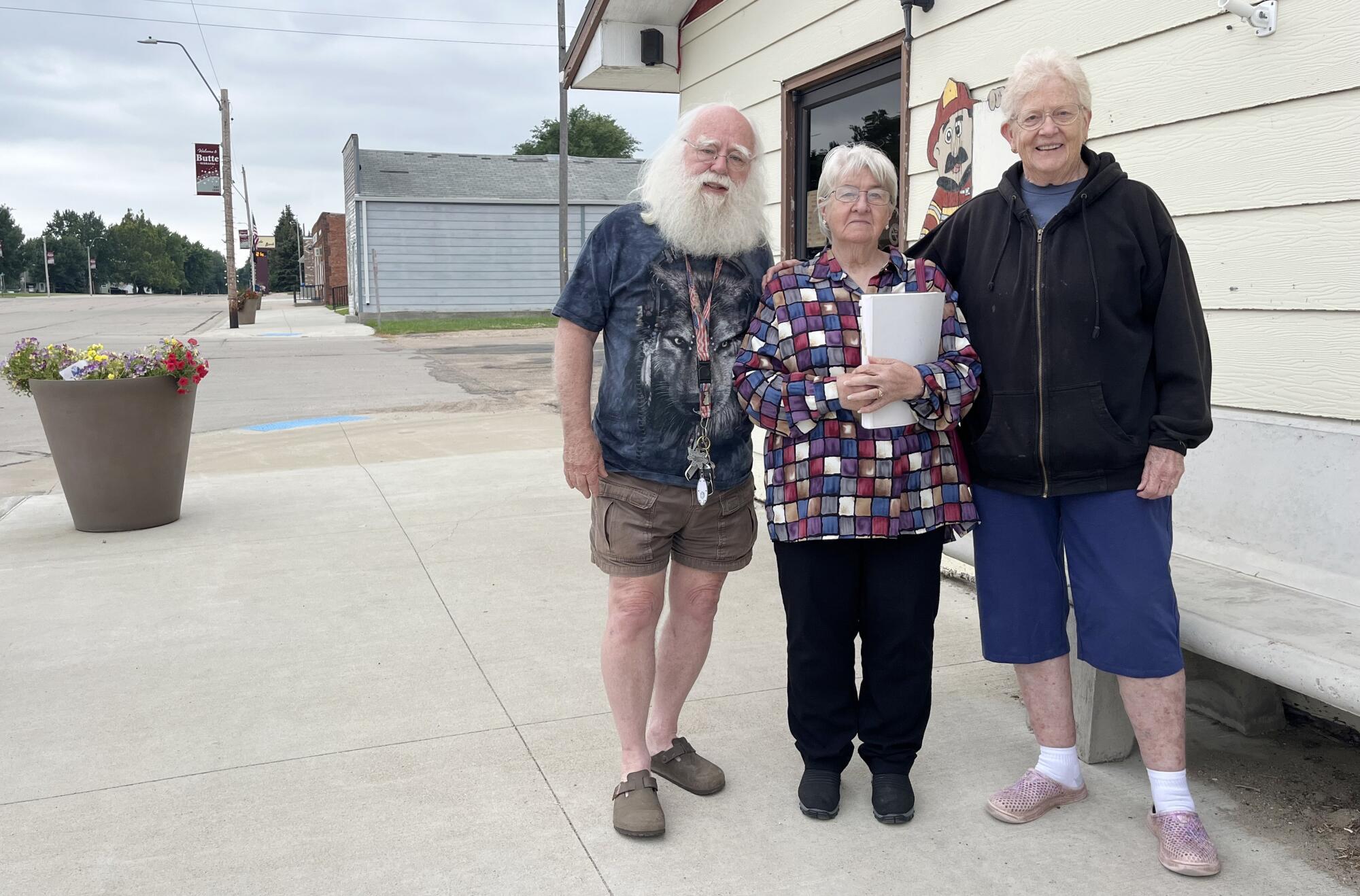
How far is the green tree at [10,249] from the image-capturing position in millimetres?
116188

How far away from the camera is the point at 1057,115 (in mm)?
2459

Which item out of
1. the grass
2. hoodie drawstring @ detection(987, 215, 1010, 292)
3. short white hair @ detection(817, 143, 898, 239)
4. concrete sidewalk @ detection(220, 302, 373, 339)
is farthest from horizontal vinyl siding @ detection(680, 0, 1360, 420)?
concrete sidewalk @ detection(220, 302, 373, 339)

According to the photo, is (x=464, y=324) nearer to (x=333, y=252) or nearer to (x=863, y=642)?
(x=333, y=252)

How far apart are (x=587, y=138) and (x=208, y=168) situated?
41.0m

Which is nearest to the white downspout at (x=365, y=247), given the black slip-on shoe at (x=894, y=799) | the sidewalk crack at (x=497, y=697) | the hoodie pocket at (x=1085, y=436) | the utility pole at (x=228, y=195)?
the utility pole at (x=228, y=195)

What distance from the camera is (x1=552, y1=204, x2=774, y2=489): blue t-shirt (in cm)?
267

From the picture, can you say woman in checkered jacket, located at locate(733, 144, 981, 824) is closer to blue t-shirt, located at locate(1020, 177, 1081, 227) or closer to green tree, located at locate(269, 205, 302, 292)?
blue t-shirt, located at locate(1020, 177, 1081, 227)

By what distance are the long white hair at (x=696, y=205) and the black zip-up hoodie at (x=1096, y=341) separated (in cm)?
63

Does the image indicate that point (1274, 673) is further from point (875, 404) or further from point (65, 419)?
point (65, 419)

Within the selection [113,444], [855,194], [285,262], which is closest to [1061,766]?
[855,194]

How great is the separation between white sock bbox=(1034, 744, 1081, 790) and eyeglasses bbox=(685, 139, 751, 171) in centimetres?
170

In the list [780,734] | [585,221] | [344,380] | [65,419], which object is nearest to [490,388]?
[344,380]

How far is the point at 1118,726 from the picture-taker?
3029mm

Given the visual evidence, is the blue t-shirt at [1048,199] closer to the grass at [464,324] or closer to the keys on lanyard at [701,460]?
the keys on lanyard at [701,460]
